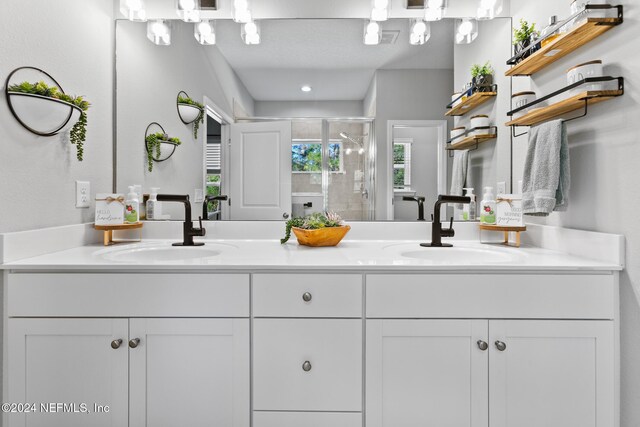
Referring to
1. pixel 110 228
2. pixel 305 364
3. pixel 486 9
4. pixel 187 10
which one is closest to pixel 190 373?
pixel 305 364

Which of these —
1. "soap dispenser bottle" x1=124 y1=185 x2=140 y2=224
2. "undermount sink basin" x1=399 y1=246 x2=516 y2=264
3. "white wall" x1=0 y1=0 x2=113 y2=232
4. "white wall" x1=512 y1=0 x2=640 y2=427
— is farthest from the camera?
"soap dispenser bottle" x1=124 y1=185 x2=140 y2=224

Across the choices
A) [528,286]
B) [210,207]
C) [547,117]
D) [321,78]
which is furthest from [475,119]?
[210,207]

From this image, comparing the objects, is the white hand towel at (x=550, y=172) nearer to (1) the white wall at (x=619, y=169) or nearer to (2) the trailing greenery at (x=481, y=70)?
(1) the white wall at (x=619, y=169)

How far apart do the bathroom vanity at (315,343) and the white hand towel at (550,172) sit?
0.26 metres

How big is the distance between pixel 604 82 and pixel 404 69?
0.84 meters

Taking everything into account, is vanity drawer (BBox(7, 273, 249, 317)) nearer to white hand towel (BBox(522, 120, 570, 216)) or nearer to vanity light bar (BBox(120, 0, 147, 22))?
white hand towel (BBox(522, 120, 570, 216))

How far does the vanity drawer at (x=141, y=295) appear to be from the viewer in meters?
1.08

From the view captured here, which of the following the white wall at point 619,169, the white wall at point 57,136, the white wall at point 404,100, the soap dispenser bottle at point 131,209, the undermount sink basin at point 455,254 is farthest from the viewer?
the white wall at point 404,100

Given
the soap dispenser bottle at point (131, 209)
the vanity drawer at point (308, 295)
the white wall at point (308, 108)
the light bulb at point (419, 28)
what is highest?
the light bulb at point (419, 28)

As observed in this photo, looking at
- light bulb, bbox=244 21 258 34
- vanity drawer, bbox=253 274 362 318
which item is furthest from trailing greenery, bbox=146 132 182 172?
vanity drawer, bbox=253 274 362 318

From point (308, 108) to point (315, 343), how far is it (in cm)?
115

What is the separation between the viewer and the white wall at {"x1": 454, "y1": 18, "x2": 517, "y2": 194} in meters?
1.67

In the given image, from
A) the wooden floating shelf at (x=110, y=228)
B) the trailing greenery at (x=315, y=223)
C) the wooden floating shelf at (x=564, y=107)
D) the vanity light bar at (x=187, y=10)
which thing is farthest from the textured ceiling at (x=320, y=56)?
the wooden floating shelf at (x=110, y=228)

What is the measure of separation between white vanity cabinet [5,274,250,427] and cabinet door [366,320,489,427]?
42 cm
